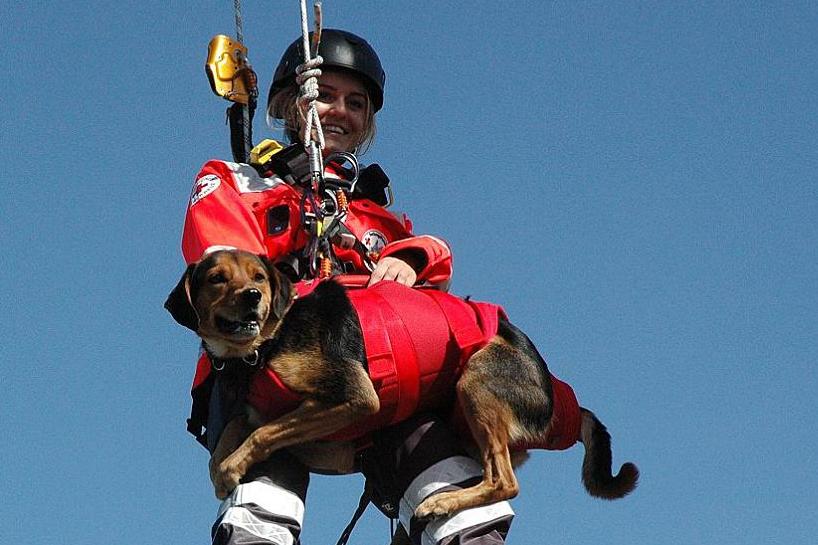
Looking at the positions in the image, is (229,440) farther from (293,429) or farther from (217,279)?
(217,279)

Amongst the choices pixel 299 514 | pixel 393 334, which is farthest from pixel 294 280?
pixel 299 514

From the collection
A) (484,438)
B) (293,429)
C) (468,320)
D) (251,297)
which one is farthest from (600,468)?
(251,297)

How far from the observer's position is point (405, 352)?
521cm

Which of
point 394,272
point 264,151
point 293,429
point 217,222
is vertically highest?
point 264,151

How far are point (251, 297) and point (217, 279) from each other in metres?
0.17

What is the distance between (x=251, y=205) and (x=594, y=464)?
192 centimetres

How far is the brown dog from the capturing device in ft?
16.8

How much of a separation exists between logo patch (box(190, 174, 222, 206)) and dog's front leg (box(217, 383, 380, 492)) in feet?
3.44

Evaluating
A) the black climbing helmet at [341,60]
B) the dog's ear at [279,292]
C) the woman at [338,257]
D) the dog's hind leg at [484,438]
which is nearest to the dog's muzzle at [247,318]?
the dog's ear at [279,292]

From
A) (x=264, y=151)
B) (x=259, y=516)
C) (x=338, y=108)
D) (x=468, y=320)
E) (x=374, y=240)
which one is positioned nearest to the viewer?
(x=259, y=516)

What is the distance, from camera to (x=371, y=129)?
6.68 metres

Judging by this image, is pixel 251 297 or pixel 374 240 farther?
pixel 374 240

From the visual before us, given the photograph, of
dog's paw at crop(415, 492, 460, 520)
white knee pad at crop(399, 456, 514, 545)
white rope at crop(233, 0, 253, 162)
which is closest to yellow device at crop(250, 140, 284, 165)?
white rope at crop(233, 0, 253, 162)

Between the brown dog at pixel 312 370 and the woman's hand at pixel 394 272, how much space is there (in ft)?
0.98
